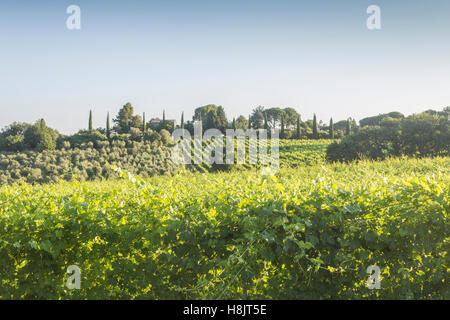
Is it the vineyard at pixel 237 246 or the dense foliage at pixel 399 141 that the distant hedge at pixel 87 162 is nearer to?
the dense foliage at pixel 399 141

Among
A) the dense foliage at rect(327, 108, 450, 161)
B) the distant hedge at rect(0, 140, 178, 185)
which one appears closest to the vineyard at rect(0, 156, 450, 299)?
the distant hedge at rect(0, 140, 178, 185)

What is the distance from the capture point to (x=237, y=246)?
9.06 ft

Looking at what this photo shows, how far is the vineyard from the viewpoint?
2805 mm

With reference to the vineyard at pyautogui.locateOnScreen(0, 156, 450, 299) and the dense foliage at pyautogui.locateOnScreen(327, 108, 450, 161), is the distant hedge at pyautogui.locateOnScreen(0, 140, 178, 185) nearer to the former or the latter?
the dense foliage at pyautogui.locateOnScreen(327, 108, 450, 161)

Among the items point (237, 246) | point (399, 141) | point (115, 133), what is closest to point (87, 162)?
point (115, 133)

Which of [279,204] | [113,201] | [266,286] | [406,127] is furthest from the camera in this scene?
[406,127]

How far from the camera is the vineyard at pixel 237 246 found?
9.20 feet

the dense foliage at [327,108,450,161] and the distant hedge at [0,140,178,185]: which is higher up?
the dense foliage at [327,108,450,161]

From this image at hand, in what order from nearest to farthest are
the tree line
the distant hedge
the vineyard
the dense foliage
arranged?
the vineyard < the distant hedge < the dense foliage < the tree line

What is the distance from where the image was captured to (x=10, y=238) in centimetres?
312

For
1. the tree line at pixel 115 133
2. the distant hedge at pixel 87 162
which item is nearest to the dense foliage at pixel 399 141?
the tree line at pixel 115 133
